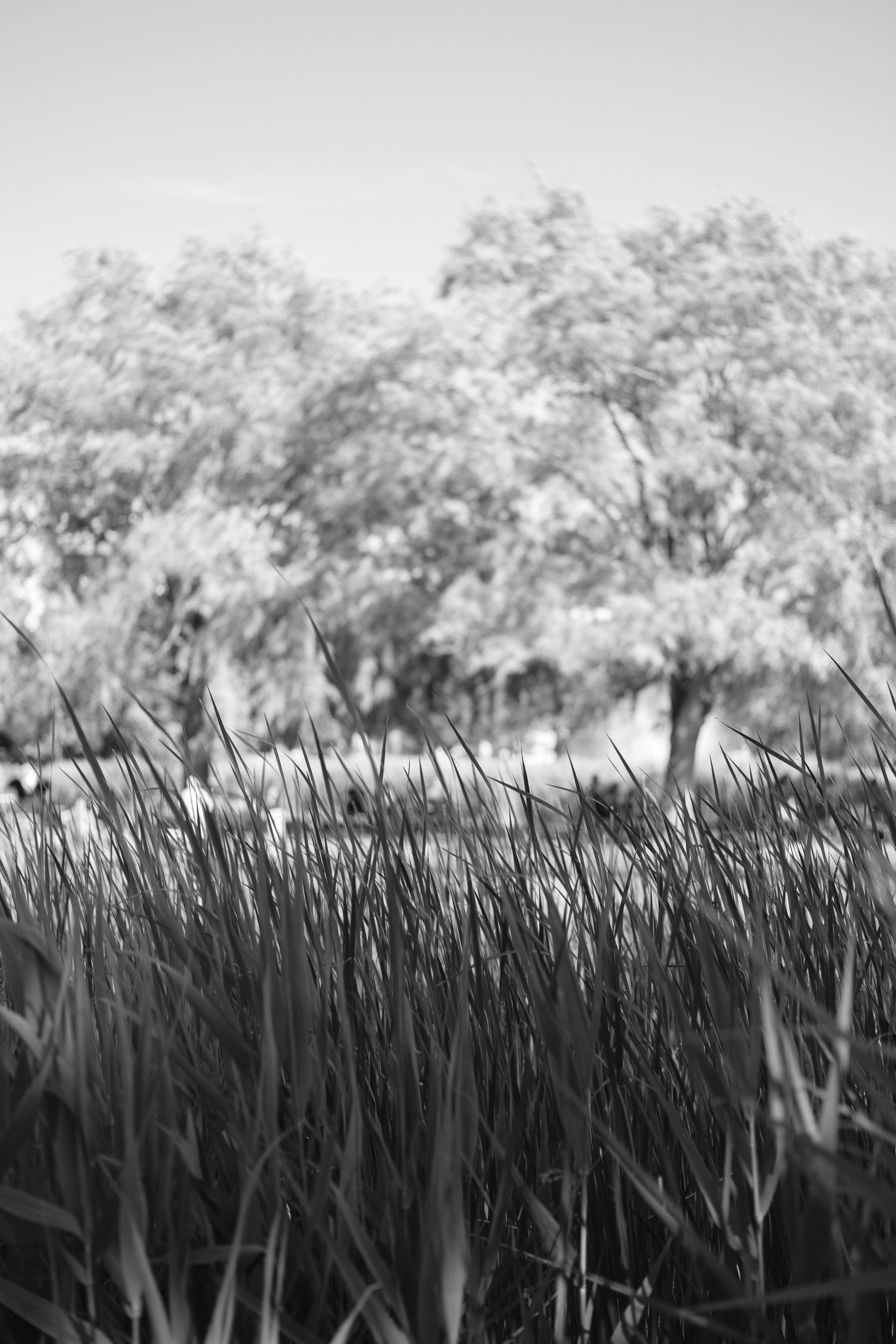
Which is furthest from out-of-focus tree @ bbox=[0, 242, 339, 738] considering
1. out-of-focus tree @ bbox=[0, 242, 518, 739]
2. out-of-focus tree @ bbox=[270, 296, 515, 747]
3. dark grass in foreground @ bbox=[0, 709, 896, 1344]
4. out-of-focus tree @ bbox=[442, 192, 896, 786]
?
dark grass in foreground @ bbox=[0, 709, 896, 1344]

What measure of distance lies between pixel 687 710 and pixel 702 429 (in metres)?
5.12

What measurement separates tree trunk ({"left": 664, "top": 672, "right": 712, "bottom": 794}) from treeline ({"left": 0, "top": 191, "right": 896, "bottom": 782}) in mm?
60

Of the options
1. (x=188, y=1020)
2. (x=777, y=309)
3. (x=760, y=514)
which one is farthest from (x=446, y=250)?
(x=188, y=1020)

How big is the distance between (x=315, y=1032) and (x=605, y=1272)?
1.11 ft

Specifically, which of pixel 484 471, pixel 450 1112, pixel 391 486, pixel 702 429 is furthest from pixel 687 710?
pixel 450 1112

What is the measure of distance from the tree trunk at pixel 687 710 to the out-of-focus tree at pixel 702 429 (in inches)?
1.6

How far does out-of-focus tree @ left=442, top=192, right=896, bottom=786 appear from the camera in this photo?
1986cm

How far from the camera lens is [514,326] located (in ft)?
71.9

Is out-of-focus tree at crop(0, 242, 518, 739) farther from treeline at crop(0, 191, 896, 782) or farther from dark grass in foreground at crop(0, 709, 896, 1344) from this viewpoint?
dark grass in foreground at crop(0, 709, 896, 1344)

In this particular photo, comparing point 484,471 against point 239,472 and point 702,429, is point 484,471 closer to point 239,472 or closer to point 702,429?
point 702,429

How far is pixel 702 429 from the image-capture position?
67.3 feet

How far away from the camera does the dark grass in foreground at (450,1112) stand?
2.74 feet

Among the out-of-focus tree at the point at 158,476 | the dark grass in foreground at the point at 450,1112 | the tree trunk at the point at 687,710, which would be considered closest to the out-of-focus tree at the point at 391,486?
the out-of-focus tree at the point at 158,476

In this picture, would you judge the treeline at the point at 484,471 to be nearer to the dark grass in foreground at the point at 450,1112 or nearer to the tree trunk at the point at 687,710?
the tree trunk at the point at 687,710
